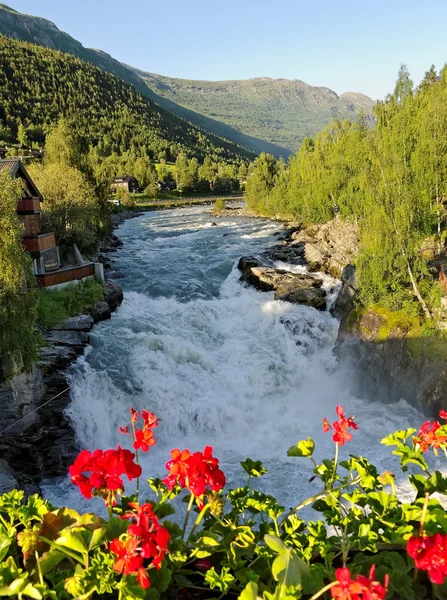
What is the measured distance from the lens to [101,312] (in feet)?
83.8

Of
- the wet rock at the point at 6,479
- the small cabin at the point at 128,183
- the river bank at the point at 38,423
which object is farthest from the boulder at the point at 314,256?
the small cabin at the point at 128,183

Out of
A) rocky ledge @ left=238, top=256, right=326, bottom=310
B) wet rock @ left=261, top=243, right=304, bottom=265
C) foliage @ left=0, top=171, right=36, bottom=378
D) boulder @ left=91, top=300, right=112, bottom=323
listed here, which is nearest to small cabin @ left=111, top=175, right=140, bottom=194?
wet rock @ left=261, top=243, right=304, bottom=265

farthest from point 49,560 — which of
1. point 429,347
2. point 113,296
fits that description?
point 113,296

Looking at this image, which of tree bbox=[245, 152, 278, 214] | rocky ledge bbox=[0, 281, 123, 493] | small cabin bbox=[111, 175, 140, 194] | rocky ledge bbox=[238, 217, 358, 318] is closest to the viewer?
rocky ledge bbox=[0, 281, 123, 493]

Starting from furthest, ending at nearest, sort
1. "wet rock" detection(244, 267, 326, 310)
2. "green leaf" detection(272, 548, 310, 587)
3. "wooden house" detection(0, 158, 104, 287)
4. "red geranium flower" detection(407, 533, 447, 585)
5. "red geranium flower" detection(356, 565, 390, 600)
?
1. "wet rock" detection(244, 267, 326, 310)
2. "wooden house" detection(0, 158, 104, 287)
3. "red geranium flower" detection(407, 533, 447, 585)
4. "green leaf" detection(272, 548, 310, 587)
5. "red geranium flower" detection(356, 565, 390, 600)

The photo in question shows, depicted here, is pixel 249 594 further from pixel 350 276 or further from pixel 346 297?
pixel 350 276

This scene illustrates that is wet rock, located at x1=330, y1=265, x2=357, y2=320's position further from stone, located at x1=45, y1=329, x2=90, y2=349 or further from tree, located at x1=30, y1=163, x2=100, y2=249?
tree, located at x1=30, y1=163, x2=100, y2=249

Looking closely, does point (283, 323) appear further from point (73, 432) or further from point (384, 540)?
point (384, 540)

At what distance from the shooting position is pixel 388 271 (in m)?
20.4

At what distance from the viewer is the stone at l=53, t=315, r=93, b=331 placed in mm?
22973

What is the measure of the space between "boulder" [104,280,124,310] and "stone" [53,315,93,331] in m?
3.17

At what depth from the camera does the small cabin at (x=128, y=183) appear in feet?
422

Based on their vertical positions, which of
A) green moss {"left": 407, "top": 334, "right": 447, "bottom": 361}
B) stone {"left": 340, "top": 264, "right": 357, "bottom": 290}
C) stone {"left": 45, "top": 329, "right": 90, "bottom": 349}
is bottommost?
stone {"left": 45, "top": 329, "right": 90, "bottom": 349}

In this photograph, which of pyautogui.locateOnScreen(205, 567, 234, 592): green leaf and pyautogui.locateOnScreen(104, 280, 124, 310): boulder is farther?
pyautogui.locateOnScreen(104, 280, 124, 310): boulder
